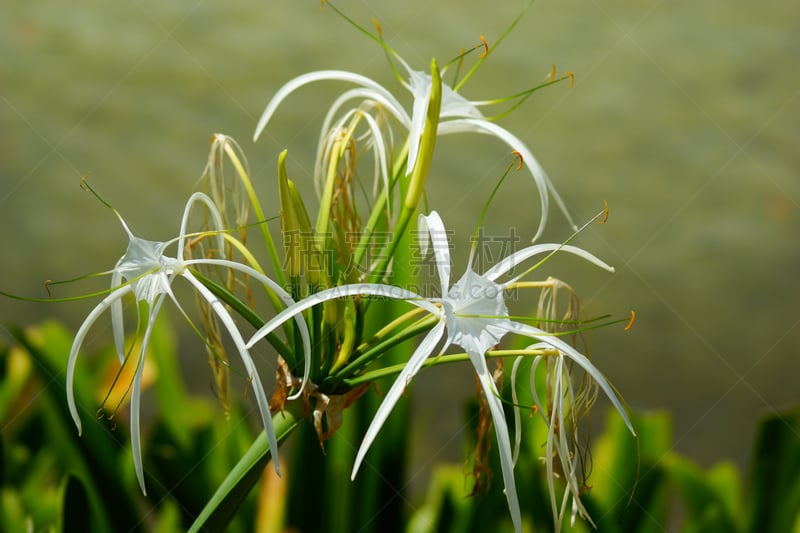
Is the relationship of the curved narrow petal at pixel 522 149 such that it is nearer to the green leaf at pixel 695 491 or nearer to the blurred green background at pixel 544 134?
the green leaf at pixel 695 491

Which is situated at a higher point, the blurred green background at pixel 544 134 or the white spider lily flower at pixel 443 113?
the blurred green background at pixel 544 134

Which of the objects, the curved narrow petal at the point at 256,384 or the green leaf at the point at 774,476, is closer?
the curved narrow petal at the point at 256,384

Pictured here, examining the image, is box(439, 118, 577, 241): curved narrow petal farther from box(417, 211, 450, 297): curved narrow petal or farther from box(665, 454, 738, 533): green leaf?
box(665, 454, 738, 533): green leaf

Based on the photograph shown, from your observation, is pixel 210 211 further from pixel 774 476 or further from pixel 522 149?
pixel 774 476

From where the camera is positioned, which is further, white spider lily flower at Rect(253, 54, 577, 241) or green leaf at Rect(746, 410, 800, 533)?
green leaf at Rect(746, 410, 800, 533)

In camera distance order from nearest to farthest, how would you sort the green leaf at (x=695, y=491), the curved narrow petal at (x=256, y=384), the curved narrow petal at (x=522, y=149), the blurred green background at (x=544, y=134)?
1. the curved narrow petal at (x=256, y=384)
2. the curved narrow petal at (x=522, y=149)
3. the green leaf at (x=695, y=491)
4. the blurred green background at (x=544, y=134)

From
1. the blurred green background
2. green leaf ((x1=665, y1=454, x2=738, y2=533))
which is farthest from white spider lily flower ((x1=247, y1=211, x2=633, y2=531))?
the blurred green background

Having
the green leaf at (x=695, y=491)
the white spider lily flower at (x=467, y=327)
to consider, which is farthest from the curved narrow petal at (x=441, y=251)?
the green leaf at (x=695, y=491)

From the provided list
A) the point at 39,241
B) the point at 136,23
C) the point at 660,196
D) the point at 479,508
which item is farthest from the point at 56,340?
the point at 660,196
